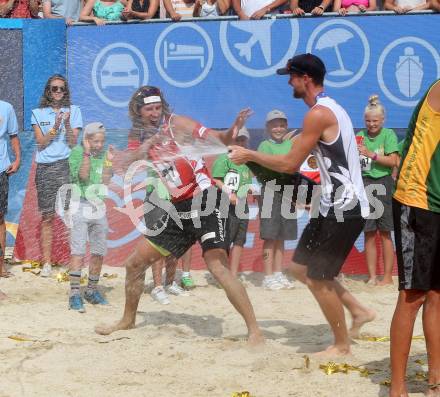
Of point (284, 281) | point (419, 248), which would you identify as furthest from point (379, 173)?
point (419, 248)

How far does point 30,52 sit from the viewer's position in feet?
33.5

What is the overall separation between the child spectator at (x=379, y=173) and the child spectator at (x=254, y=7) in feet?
5.38

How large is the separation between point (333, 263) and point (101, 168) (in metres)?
3.04

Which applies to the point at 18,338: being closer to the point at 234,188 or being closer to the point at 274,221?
the point at 234,188

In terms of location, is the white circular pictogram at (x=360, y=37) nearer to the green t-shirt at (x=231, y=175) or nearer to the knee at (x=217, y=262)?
the green t-shirt at (x=231, y=175)

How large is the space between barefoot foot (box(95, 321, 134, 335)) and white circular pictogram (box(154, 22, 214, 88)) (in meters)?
3.60

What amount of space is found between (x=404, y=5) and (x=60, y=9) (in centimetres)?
398

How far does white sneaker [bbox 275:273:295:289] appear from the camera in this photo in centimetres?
907

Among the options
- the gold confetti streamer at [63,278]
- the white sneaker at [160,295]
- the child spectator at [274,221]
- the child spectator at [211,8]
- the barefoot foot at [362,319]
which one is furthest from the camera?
the child spectator at [211,8]

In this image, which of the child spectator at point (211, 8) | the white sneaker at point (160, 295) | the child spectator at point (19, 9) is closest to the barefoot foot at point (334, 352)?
the white sneaker at point (160, 295)

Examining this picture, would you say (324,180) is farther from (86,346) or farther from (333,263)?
(86,346)

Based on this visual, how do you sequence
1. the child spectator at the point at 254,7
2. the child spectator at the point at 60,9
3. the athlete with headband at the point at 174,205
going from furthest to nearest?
the child spectator at the point at 60,9 < the child spectator at the point at 254,7 < the athlete with headband at the point at 174,205

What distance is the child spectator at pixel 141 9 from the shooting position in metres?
10.3

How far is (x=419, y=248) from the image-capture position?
16.2ft
